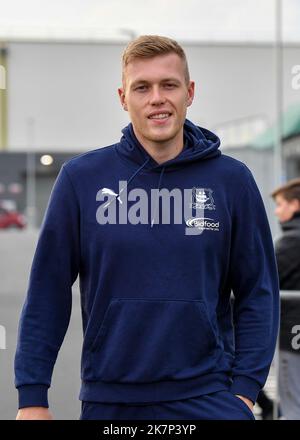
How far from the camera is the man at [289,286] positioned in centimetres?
364

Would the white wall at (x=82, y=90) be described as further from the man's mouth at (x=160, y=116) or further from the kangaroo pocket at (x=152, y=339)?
the kangaroo pocket at (x=152, y=339)

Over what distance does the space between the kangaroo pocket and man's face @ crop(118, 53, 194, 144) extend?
1.43ft

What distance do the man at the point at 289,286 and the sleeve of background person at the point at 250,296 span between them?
64.2 inches

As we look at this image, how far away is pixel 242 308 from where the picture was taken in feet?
6.57

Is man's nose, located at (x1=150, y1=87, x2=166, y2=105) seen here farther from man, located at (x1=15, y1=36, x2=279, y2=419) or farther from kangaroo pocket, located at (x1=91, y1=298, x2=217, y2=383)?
kangaroo pocket, located at (x1=91, y1=298, x2=217, y2=383)

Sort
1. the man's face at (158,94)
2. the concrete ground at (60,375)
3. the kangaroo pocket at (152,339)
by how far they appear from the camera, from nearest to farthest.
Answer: the kangaroo pocket at (152,339) < the man's face at (158,94) < the concrete ground at (60,375)

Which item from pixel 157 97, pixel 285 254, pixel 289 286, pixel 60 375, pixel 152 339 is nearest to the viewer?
pixel 152 339

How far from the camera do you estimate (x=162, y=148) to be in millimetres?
1978

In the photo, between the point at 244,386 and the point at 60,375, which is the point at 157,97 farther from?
the point at 60,375

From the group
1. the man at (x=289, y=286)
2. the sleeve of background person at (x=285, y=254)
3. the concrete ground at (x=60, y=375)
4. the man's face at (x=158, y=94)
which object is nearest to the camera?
the man's face at (x=158, y=94)

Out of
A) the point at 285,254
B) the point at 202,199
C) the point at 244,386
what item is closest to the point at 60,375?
the point at 244,386

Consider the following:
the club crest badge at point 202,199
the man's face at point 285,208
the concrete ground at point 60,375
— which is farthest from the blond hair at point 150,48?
the man's face at point 285,208

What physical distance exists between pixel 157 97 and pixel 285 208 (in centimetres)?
240
